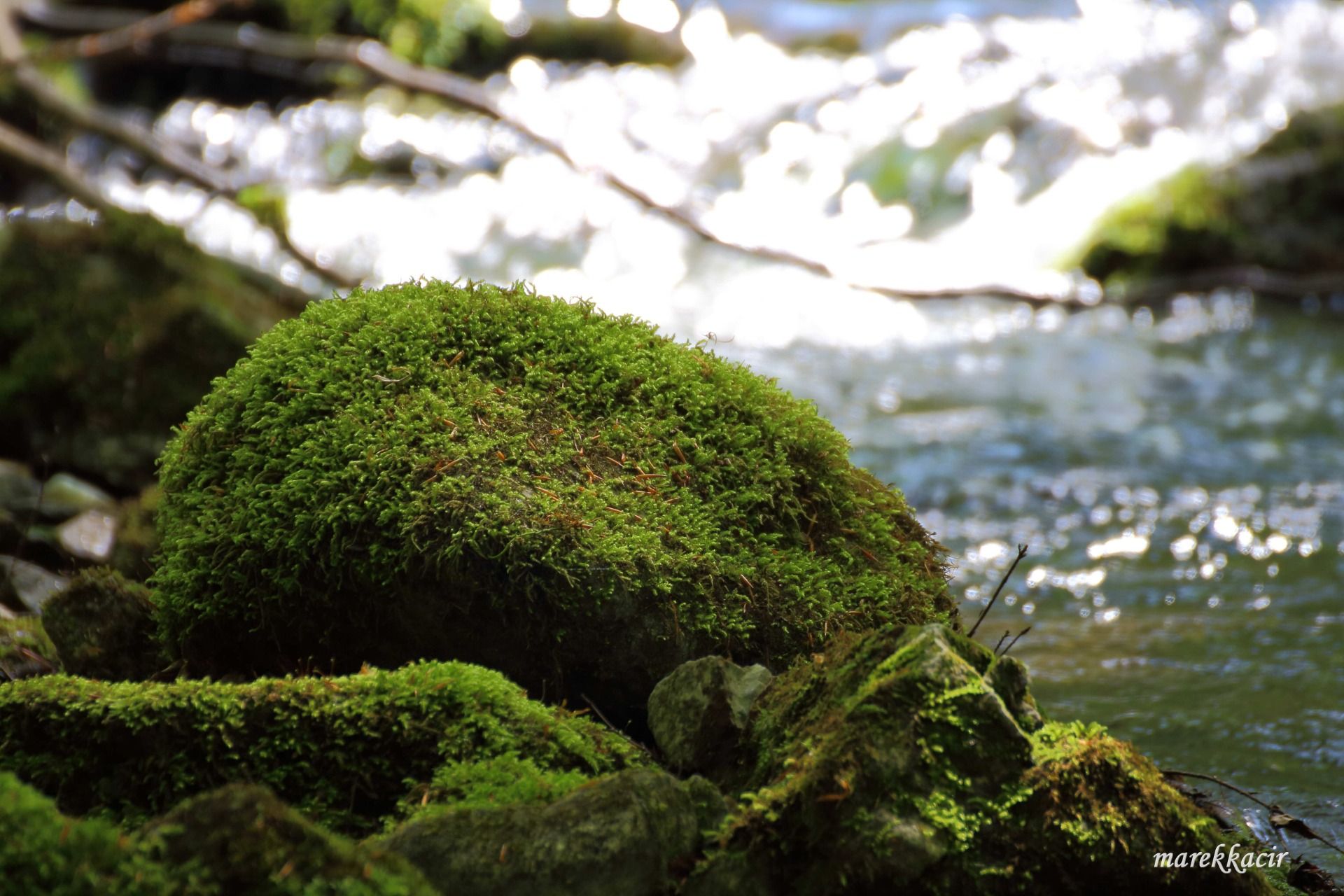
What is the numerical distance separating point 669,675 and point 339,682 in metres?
0.77

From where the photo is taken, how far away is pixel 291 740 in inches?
99.3

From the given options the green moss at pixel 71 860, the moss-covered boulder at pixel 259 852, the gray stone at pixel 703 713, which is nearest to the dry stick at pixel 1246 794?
the gray stone at pixel 703 713

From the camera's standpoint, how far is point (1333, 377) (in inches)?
360

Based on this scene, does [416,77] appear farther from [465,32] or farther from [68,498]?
[68,498]

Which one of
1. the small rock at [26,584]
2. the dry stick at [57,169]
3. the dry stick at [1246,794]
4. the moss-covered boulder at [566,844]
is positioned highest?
the dry stick at [57,169]

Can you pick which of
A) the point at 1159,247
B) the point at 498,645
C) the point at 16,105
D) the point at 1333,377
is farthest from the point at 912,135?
the point at 498,645

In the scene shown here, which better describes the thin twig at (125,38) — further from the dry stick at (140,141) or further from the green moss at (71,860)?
the green moss at (71,860)

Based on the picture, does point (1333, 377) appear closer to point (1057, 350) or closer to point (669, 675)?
point (1057, 350)

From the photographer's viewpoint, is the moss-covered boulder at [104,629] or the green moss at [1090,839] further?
the moss-covered boulder at [104,629]

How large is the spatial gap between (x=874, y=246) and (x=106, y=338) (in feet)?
28.2

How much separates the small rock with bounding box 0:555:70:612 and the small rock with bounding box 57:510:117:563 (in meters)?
0.28

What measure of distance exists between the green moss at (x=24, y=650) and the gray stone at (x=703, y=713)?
71.6 inches

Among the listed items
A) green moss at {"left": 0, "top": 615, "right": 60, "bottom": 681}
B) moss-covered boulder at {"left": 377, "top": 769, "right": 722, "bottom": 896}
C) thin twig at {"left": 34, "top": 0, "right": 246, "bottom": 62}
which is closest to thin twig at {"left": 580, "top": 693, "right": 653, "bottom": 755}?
moss-covered boulder at {"left": 377, "top": 769, "right": 722, "bottom": 896}

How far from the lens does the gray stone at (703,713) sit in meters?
2.64
